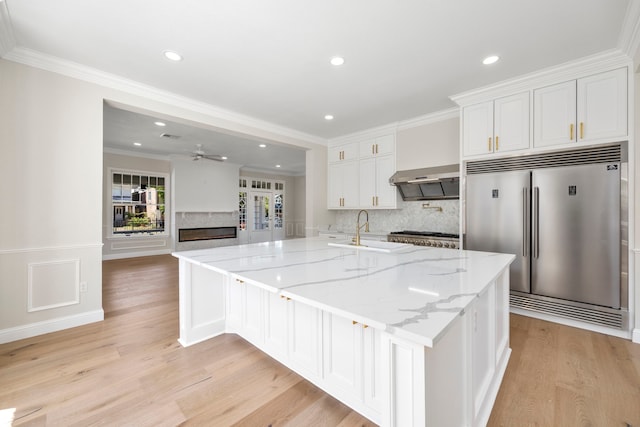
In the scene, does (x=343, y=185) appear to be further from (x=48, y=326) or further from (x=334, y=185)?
(x=48, y=326)

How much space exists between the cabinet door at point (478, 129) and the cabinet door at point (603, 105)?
2.43 feet

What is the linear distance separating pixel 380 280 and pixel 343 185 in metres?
3.84

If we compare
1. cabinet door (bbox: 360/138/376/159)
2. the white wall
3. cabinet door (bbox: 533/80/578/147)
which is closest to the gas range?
cabinet door (bbox: 533/80/578/147)

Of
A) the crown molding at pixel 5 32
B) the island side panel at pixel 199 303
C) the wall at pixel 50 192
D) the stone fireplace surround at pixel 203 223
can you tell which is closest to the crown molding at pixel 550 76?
the island side panel at pixel 199 303

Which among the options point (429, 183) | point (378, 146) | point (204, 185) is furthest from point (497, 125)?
point (204, 185)

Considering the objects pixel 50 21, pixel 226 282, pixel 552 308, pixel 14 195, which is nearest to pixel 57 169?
pixel 14 195

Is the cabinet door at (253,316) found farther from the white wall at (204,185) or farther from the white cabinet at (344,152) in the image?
the white wall at (204,185)

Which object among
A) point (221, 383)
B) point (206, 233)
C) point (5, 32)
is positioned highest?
point (5, 32)

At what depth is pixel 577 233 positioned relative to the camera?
258cm

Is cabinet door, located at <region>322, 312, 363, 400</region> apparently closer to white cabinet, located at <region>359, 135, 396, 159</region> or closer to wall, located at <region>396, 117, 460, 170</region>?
wall, located at <region>396, 117, 460, 170</region>

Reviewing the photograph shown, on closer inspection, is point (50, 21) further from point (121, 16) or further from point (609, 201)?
point (609, 201)

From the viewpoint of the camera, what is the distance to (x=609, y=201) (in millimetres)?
2439

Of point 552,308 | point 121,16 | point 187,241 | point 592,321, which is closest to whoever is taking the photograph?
point 121,16

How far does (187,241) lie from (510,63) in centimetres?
758
